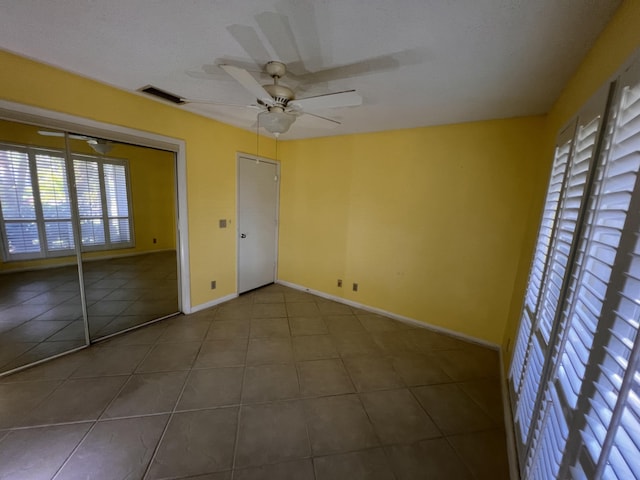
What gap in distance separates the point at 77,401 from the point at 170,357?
638mm

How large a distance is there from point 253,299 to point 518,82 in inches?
144

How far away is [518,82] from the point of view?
1714 millimetres

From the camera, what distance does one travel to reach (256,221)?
12.5ft

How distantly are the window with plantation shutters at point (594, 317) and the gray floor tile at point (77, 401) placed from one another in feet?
8.33

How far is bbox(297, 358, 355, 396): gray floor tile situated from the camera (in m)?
2.00

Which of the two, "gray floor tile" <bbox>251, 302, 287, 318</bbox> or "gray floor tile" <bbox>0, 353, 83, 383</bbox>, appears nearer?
"gray floor tile" <bbox>0, 353, 83, 383</bbox>

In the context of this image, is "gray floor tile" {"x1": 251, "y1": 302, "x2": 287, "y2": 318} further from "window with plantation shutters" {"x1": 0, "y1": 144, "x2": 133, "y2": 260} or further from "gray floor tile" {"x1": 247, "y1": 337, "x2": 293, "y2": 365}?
"window with plantation shutters" {"x1": 0, "y1": 144, "x2": 133, "y2": 260}

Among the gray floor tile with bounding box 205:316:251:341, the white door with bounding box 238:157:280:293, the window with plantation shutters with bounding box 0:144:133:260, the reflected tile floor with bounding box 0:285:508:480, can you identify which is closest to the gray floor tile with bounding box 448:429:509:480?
the reflected tile floor with bounding box 0:285:508:480

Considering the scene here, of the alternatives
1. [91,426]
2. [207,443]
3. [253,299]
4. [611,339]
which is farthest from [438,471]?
[253,299]

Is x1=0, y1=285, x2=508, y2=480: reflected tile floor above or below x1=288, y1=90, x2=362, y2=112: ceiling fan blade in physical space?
below

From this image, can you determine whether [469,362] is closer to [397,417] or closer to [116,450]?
[397,417]

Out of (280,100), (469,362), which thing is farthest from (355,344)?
(280,100)

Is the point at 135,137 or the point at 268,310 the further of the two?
the point at 268,310

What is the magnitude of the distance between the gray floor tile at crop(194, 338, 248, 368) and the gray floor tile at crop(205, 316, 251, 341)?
77 millimetres
